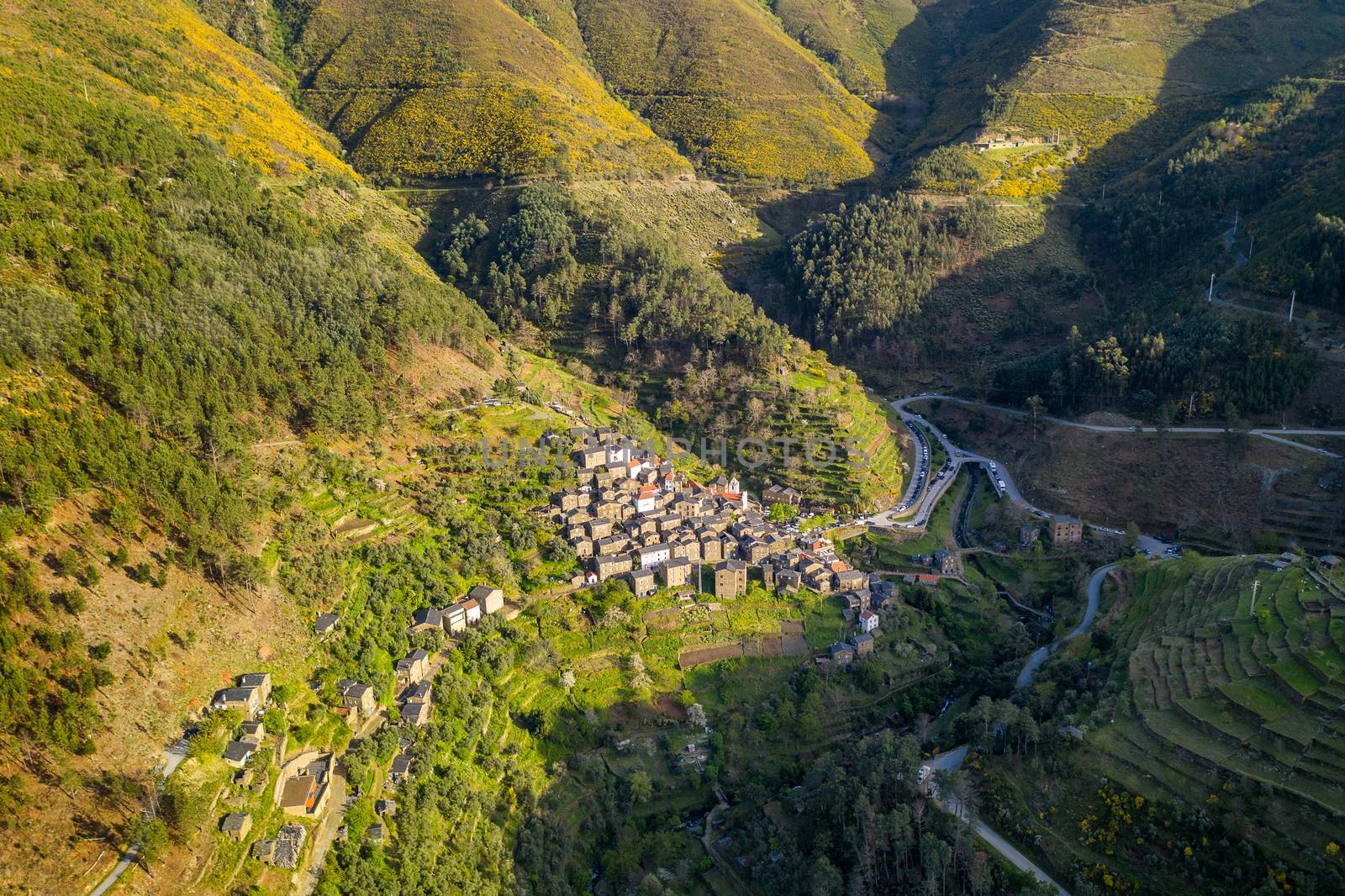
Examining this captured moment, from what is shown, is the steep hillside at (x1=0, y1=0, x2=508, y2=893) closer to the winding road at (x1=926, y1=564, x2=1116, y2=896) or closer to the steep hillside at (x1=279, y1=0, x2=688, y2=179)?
the steep hillside at (x1=279, y1=0, x2=688, y2=179)

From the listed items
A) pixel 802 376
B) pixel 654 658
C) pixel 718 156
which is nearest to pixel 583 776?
pixel 654 658

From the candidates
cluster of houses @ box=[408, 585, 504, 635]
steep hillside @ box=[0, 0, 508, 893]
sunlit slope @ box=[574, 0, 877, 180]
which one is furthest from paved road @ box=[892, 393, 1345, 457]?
sunlit slope @ box=[574, 0, 877, 180]

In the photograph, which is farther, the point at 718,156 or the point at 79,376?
the point at 718,156

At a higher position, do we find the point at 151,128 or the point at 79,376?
the point at 151,128

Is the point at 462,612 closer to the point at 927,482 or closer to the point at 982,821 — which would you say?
the point at 982,821

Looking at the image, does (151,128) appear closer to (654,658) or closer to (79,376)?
Result: (79,376)

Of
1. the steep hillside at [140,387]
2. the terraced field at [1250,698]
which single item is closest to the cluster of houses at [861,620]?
the terraced field at [1250,698]
